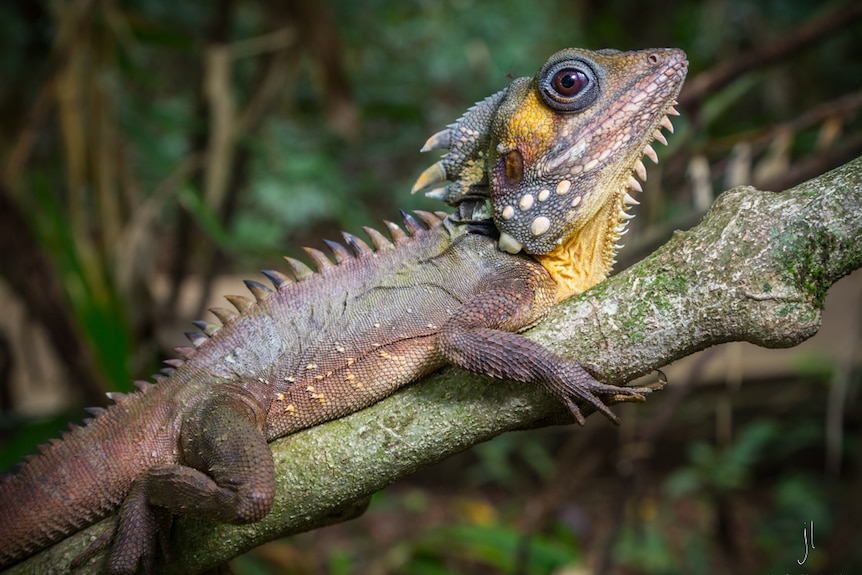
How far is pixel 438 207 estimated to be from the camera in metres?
6.81

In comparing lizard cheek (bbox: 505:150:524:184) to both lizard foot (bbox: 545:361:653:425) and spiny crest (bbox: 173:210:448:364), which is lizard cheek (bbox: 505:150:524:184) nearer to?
spiny crest (bbox: 173:210:448:364)

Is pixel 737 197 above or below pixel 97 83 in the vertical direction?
below

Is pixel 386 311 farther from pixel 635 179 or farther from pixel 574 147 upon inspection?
pixel 635 179

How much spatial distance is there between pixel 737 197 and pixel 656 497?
6.20 metres

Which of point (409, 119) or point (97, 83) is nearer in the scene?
point (97, 83)

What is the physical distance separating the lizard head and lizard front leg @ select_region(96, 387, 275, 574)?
1079 mm

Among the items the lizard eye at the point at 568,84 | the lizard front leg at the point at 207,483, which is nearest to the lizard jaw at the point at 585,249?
the lizard eye at the point at 568,84

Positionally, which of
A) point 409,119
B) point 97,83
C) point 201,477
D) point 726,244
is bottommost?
point 201,477

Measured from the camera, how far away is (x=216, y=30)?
18.6ft

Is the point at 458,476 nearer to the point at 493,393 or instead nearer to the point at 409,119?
the point at 409,119

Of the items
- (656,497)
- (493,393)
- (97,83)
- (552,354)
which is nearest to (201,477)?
(493,393)

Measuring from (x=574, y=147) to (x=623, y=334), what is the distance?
75 centimetres

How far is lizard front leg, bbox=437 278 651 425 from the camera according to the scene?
6.63ft

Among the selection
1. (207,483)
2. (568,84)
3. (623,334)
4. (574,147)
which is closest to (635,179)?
(574,147)
